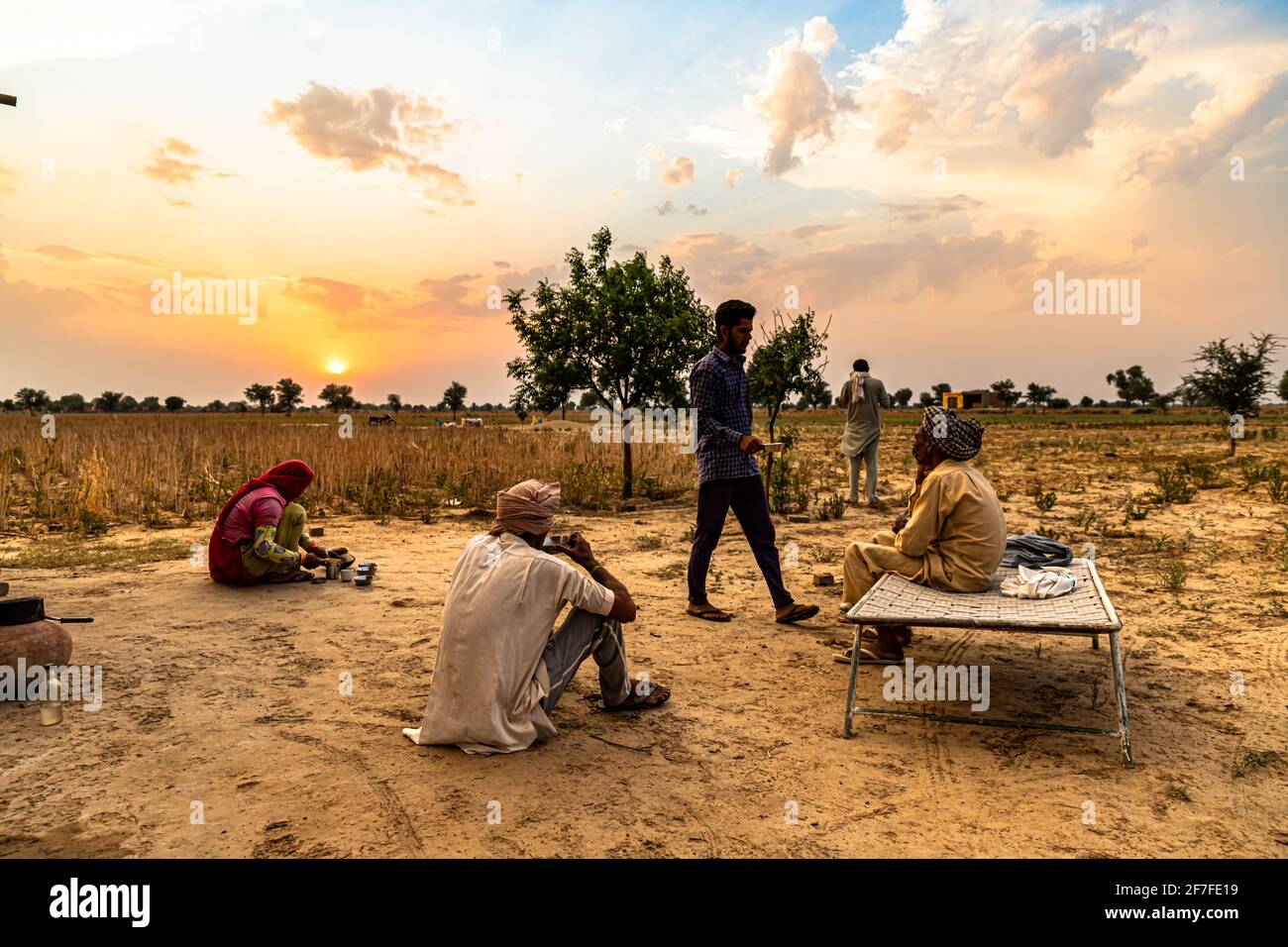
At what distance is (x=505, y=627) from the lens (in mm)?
3916

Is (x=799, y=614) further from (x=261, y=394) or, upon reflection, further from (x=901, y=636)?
(x=261, y=394)

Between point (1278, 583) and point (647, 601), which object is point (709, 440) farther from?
point (1278, 583)

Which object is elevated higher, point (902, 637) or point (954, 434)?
point (954, 434)

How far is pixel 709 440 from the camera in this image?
6.58 metres

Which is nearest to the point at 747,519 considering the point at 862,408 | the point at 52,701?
the point at 52,701

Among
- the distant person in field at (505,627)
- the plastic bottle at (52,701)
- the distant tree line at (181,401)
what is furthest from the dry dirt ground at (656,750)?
the distant tree line at (181,401)

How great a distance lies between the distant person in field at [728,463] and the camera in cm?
652

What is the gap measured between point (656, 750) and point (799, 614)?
8.75 ft

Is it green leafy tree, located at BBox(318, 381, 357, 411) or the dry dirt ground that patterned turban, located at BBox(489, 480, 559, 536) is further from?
green leafy tree, located at BBox(318, 381, 357, 411)

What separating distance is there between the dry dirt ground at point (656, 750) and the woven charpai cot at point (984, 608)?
0.66 m

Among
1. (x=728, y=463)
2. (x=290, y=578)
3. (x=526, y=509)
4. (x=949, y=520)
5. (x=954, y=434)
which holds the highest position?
(x=954, y=434)

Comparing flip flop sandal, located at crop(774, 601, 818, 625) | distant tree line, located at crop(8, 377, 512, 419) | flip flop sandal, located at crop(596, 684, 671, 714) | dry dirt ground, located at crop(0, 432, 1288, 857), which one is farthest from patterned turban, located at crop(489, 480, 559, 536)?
distant tree line, located at crop(8, 377, 512, 419)

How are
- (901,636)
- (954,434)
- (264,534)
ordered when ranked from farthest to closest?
(264,534) < (901,636) < (954,434)
